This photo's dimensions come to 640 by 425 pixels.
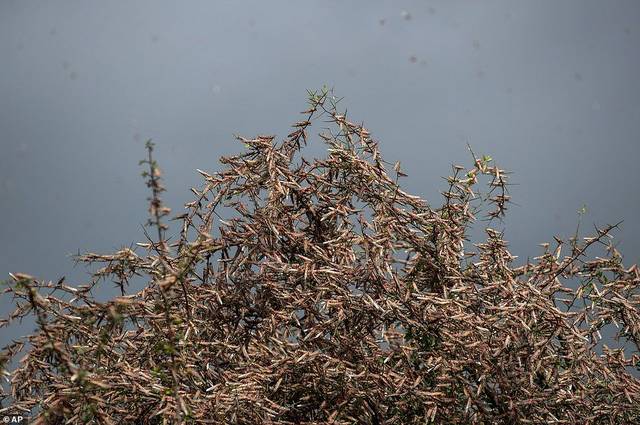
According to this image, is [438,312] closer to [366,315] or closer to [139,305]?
[366,315]

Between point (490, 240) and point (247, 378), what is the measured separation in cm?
207

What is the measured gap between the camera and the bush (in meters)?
5.46

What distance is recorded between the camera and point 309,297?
586 cm

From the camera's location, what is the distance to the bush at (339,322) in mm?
5457

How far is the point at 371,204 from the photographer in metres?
6.38

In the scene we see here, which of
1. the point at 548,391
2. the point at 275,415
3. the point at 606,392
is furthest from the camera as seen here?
the point at 606,392

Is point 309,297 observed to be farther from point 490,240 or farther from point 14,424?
point 14,424

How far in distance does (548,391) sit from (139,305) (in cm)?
262

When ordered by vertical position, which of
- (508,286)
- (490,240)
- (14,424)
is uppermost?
(490,240)

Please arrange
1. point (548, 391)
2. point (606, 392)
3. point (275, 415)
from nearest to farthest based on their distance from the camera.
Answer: point (275, 415), point (548, 391), point (606, 392)

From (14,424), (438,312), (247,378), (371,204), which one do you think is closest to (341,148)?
(371,204)

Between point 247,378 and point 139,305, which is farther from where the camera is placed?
point 139,305

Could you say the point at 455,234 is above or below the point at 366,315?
above

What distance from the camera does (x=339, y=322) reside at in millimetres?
5609
